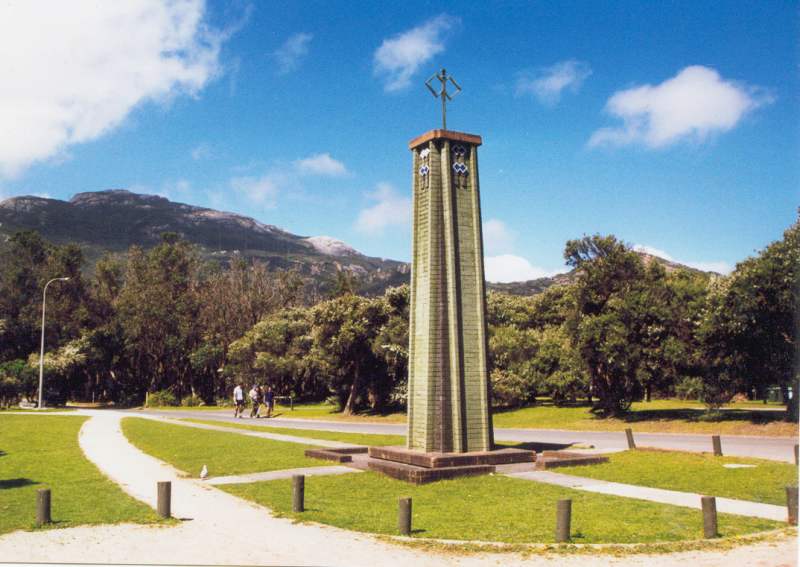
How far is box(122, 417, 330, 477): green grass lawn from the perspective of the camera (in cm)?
1959

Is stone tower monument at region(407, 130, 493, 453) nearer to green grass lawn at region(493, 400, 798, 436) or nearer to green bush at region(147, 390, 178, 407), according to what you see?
green grass lawn at region(493, 400, 798, 436)

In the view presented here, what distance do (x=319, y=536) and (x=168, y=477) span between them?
803 cm

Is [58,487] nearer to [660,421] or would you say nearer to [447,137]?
[447,137]

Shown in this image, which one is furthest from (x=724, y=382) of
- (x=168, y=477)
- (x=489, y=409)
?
(x=168, y=477)

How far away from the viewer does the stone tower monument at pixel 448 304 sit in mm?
18531

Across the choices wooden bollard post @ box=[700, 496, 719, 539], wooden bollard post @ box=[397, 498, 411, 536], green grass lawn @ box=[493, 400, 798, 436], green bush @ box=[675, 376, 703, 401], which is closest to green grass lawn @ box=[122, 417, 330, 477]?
wooden bollard post @ box=[397, 498, 411, 536]

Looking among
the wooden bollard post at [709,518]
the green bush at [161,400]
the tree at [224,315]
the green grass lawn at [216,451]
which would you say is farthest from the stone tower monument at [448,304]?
the green bush at [161,400]

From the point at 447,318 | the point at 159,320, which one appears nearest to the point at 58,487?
the point at 447,318

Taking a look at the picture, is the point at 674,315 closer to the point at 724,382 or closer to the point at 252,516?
the point at 724,382

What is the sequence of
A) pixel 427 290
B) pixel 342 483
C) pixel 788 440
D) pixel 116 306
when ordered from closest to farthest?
1. pixel 342 483
2. pixel 427 290
3. pixel 788 440
4. pixel 116 306

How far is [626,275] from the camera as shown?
40.2 metres

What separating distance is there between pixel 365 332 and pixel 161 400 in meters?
27.4

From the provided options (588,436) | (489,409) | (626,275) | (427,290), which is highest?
(626,275)

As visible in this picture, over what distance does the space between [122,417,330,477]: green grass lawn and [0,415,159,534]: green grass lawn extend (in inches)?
104
